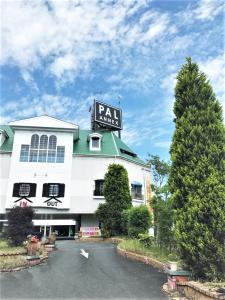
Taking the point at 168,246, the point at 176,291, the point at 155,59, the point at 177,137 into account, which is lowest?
the point at 176,291

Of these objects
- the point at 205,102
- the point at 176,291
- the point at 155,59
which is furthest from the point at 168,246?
the point at 155,59

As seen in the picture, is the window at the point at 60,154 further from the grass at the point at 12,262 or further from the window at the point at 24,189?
the grass at the point at 12,262

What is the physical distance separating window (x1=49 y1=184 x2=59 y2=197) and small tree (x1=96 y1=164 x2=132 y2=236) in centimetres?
574

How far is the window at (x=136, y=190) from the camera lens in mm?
28453

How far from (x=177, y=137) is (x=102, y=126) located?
86.0ft

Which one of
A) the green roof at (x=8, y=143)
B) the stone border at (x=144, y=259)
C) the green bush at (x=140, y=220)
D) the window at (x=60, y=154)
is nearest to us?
the stone border at (x=144, y=259)

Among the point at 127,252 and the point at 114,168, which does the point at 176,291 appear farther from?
the point at 114,168

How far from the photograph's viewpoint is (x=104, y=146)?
2995 cm

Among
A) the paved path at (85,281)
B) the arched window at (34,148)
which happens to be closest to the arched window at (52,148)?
the arched window at (34,148)

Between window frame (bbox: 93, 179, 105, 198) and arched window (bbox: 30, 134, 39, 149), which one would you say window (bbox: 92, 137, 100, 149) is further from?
arched window (bbox: 30, 134, 39, 149)

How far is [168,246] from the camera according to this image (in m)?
11.3

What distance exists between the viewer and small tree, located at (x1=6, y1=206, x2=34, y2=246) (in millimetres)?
12094

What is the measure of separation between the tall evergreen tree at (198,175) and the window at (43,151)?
67.5ft

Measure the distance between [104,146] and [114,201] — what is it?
9.10 m
